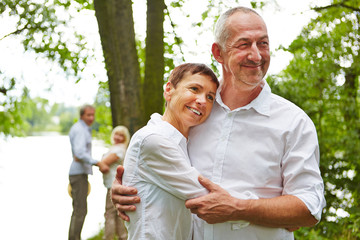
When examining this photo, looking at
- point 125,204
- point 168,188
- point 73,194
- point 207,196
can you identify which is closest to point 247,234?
point 207,196

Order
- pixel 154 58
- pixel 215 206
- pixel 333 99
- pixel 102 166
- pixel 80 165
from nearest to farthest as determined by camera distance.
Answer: pixel 215 206, pixel 154 58, pixel 102 166, pixel 80 165, pixel 333 99

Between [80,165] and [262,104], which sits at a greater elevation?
[262,104]

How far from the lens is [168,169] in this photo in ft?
5.82

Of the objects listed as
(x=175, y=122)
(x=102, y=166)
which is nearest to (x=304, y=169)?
(x=175, y=122)

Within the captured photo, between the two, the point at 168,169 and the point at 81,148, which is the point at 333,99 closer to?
the point at 81,148

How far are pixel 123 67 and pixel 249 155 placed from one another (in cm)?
328

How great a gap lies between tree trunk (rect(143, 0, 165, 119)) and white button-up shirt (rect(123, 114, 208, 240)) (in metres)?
3.45

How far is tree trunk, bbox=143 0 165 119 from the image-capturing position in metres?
5.28

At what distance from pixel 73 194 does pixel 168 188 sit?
15.5 ft

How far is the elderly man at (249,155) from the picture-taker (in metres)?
1.73

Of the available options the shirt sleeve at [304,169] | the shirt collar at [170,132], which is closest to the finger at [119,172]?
the shirt collar at [170,132]

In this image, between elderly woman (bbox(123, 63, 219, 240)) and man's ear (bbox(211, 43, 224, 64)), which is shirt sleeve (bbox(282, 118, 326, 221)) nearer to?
elderly woman (bbox(123, 63, 219, 240))

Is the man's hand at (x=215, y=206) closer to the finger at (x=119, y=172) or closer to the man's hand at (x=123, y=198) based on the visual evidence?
the man's hand at (x=123, y=198)

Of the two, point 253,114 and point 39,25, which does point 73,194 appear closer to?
point 39,25
